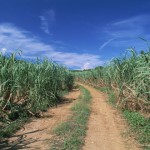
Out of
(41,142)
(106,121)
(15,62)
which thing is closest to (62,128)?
(41,142)

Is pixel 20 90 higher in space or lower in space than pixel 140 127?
higher

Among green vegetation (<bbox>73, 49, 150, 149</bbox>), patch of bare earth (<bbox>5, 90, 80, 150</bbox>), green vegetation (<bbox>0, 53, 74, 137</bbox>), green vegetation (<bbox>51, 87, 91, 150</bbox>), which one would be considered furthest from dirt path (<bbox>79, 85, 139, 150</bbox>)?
green vegetation (<bbox>0, 53, 74, 137</bbox>)

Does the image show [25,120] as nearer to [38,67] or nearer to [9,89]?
[9,89]

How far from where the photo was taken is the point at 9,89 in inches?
317

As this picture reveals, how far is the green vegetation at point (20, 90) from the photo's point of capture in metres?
7.63

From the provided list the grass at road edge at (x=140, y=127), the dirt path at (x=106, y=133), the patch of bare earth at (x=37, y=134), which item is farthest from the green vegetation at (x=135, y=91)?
the patch of bare earth at (x=37, y=134)

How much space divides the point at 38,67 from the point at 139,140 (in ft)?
18.2

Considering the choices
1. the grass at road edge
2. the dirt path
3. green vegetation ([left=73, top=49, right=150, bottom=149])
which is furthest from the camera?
green vegetation ([left=73, top=49, right=150, bottom=149])

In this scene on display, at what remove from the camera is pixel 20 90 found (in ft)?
28.7

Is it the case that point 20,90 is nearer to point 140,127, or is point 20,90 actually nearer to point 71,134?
point 71,134

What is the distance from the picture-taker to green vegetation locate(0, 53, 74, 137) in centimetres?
763

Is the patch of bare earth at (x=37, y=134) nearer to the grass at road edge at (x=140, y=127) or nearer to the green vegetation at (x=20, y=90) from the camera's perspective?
the green vegetation at (x=20, y=90)

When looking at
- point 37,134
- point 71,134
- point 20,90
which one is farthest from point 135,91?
point 20,90

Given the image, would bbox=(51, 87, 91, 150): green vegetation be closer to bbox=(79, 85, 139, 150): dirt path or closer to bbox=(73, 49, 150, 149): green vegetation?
bbox=(79, 85, 139, 150): dirt path
